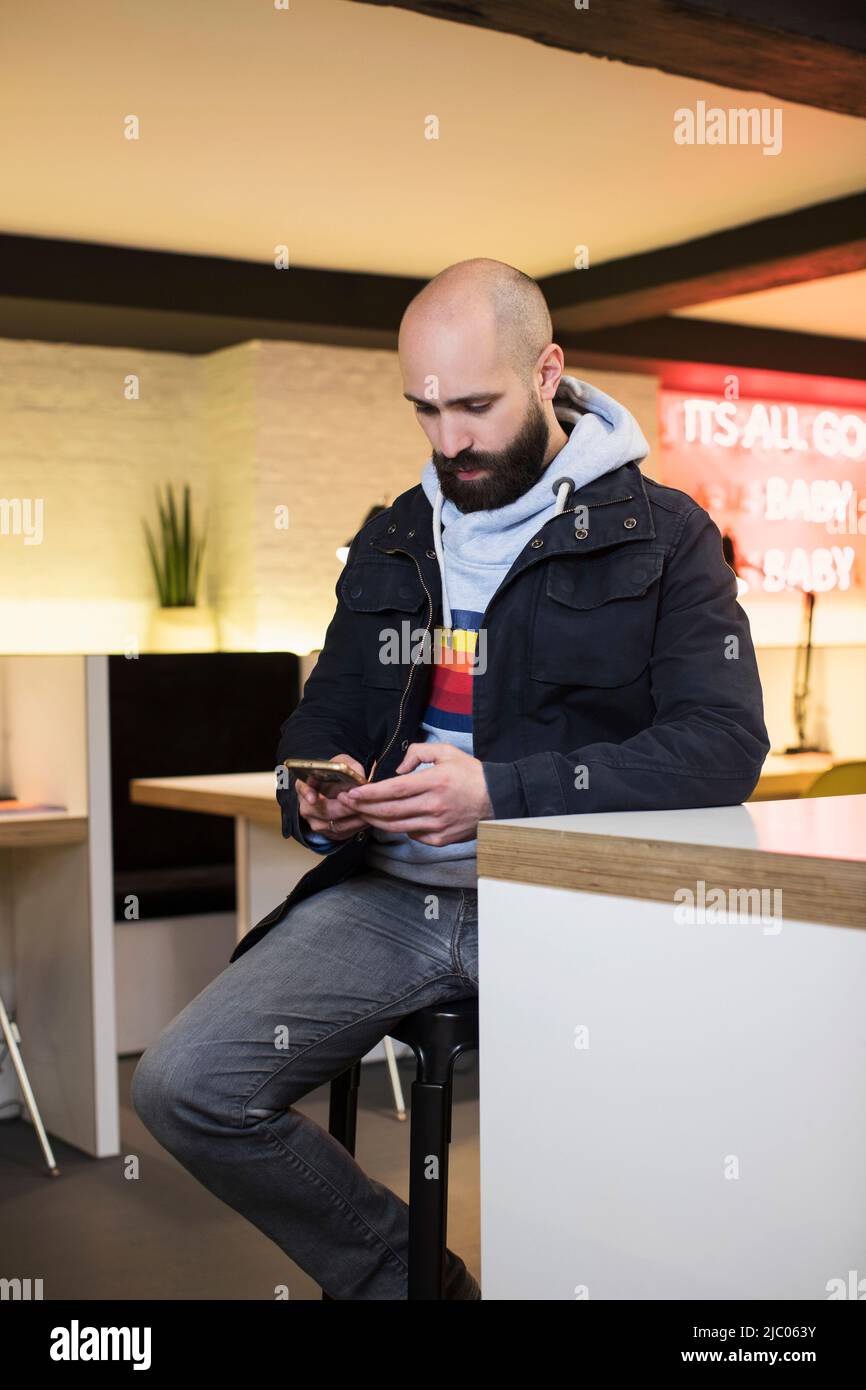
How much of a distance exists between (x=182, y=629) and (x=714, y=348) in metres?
3.27

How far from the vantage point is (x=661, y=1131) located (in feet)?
4.14

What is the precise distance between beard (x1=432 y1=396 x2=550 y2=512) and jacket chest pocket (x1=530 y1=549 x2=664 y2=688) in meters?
0.14

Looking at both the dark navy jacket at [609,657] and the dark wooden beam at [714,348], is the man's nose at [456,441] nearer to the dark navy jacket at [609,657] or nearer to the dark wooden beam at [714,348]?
the dark navy jacket at [609,657]

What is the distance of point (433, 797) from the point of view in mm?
1579

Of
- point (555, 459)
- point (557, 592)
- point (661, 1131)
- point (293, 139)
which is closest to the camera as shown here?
point (661, 1131)

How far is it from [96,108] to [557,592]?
13.2ft

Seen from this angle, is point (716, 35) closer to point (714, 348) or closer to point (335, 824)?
point (335, 824)

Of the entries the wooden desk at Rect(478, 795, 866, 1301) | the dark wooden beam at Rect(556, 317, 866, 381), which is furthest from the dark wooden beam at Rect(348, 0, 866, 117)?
the dark wooden beam at Rect(556, 317, 866, 381)

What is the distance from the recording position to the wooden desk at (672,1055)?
3.78 ft

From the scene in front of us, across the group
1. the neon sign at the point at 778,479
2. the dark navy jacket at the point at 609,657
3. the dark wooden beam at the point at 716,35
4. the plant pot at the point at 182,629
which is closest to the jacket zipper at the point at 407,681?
the dark navy jacket at the point at 609,657

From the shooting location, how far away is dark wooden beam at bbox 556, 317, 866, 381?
26.5ft

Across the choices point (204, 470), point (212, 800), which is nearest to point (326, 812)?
point (212, 800)

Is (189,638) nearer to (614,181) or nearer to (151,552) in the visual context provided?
(151,552)
